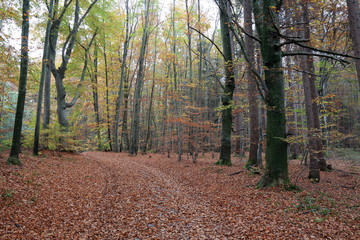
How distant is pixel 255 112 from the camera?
1085 centimetres

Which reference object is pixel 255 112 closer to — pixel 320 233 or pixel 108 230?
pixel 320 233

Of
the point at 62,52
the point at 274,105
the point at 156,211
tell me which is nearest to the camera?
the point at 156,211

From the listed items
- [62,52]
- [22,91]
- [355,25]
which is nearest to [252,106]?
[355,25]

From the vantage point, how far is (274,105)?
7.05 m

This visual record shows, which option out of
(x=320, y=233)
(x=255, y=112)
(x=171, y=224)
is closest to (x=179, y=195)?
Answer: (x=171, y=224)

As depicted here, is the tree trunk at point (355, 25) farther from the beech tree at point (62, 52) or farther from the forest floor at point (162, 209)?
the beech tree at point (62, 52)

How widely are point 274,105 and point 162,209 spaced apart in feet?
16.1

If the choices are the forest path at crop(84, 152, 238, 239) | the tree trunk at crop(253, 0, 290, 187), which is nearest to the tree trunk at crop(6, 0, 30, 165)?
the forest path at crop(84, 152, 238, 239)

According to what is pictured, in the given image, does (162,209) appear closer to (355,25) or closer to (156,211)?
(156,211)

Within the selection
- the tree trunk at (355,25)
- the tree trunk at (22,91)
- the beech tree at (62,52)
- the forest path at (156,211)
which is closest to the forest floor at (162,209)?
→ the forest path at (156,211)

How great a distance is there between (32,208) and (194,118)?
11.0m

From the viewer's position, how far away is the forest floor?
4340mm

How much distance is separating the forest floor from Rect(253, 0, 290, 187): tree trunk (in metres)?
0.60

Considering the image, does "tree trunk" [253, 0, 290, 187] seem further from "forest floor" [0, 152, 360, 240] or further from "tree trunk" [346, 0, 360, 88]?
"tree trunk" [346, 0, 360, 88]
